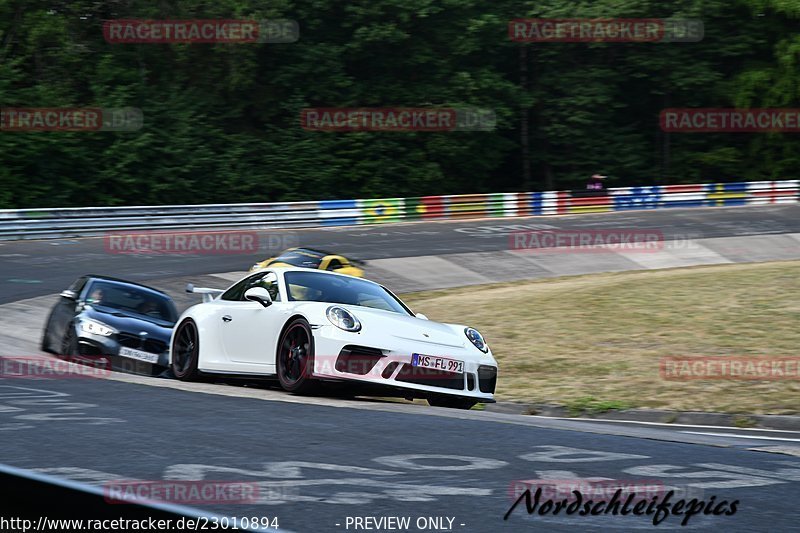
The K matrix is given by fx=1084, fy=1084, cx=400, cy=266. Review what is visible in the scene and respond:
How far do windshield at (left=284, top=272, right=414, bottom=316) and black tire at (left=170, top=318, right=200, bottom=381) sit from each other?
4.57 feet

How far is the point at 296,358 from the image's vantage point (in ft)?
31.2

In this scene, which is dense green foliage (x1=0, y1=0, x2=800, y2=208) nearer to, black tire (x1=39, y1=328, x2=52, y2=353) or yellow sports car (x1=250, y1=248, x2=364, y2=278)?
yellow sports car (x1=250, y1=248, x2=364, y2=278)

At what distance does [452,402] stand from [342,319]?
150 cm

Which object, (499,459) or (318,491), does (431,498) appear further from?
(499,459)

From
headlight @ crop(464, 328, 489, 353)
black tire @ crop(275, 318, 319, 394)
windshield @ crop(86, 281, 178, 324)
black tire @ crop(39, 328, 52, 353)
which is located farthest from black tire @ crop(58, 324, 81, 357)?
headlight @ crop(464, 328, 489, 353)

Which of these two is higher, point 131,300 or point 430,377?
point 131,300

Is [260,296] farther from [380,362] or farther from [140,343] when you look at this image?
[140,343]

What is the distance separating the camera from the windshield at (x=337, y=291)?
33.5 feet

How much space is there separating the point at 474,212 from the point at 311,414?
33.1 m

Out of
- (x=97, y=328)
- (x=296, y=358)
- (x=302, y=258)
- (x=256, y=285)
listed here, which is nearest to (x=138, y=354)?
(x=97, y=328)

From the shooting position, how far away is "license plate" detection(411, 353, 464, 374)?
30.8 feet

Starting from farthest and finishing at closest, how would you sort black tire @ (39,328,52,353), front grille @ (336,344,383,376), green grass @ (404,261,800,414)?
black tire @ (39,328,52,353)
green grass @ (404,261,800,414)
front grille @ (336,344,383,376)

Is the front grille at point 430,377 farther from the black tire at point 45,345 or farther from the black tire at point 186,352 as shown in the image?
the black tire at point 45,345

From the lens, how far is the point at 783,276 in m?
Answer: 20.8
